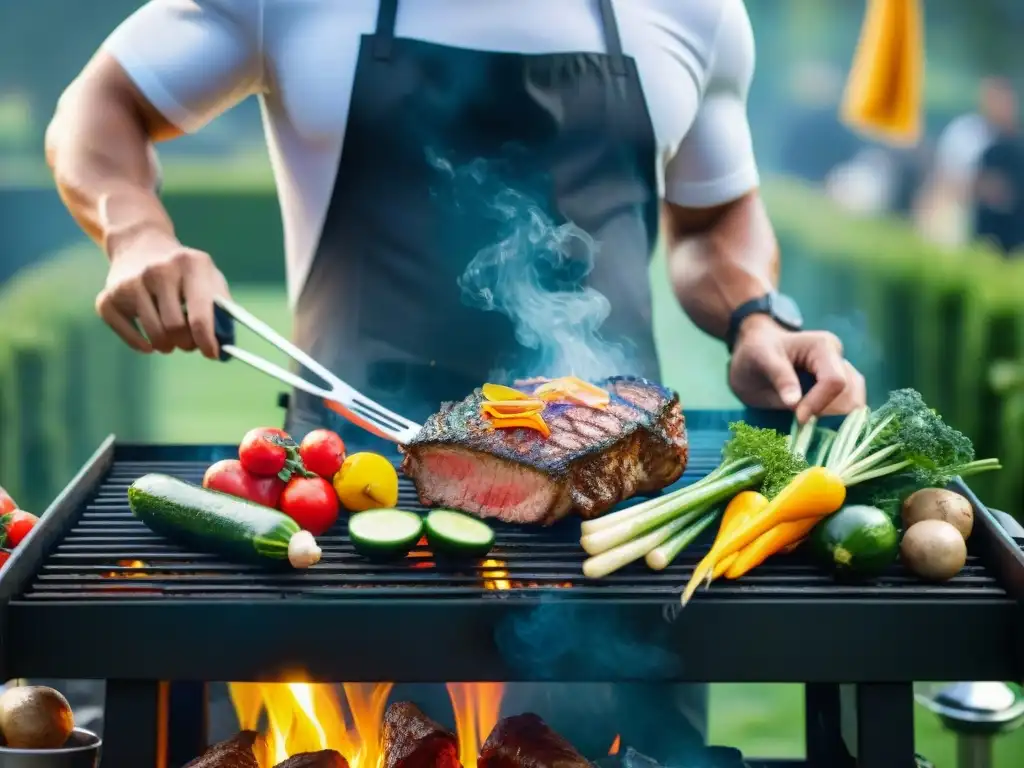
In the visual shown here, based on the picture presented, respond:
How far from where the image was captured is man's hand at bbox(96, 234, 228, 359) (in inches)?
126

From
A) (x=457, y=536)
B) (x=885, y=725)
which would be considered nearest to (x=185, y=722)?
(x=457, y=536)

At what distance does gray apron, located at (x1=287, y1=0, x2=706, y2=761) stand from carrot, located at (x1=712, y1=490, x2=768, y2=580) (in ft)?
3.64

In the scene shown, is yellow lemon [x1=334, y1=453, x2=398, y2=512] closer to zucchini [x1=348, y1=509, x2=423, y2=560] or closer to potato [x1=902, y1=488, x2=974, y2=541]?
zucchini [x1=348, y1=509, x2=423, y2=560]

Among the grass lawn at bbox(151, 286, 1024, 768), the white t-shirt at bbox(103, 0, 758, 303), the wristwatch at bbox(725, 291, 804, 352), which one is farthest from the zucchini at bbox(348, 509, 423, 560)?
the grass lawn at bbox(151, 286, 1024, 768)

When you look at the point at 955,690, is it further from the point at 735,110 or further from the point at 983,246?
the point at 983,246

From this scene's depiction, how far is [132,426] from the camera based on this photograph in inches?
421

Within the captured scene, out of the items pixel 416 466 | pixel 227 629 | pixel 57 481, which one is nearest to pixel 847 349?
pixel 57 481

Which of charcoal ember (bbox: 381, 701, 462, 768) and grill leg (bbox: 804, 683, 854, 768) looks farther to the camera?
grill leg (bbox: 804, 683, 854, 768)

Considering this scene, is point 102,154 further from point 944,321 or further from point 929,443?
point 944,321

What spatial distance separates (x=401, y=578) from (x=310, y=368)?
89 centimetres

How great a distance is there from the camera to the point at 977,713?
3.37m

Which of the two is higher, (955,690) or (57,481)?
(57,481)

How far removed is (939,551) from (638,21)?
82.4 inches

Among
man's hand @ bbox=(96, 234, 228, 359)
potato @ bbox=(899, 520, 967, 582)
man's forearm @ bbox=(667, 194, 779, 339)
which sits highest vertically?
man's forearm @ bbox=(667, 194, 779, 339)
